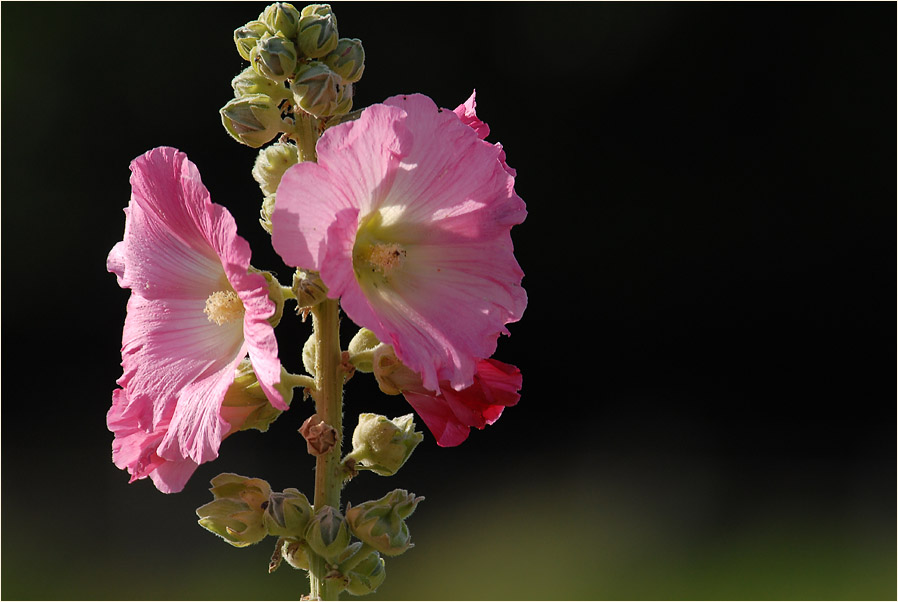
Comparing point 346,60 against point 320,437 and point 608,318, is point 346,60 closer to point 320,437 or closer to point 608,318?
point 320,437

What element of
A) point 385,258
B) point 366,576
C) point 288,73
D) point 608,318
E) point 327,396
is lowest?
point 366,576

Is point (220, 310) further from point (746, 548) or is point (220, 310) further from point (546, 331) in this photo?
point (546, 331)

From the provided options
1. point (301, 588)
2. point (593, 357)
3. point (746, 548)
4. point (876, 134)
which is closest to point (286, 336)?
point (301, 588)

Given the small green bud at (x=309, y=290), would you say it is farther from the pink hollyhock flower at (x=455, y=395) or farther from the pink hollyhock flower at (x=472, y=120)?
the pink hollyhock flower at (x=472, y=120)

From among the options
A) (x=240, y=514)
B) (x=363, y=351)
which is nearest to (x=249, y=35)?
(x=363, y=351)

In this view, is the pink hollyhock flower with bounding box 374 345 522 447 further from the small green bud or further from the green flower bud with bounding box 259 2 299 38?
the green flower bud with bounding box 259 2 299 38

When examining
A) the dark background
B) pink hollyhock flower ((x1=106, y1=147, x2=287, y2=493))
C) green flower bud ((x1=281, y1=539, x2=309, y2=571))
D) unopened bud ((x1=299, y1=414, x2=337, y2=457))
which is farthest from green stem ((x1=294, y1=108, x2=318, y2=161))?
the dark background
